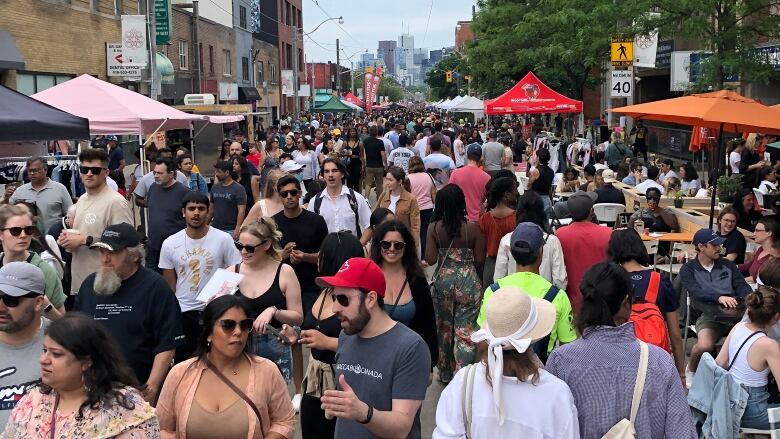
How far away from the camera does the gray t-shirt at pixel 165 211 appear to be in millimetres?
9039

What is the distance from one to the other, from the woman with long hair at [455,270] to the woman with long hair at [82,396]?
4.06 meters

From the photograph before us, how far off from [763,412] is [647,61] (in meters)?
20.1

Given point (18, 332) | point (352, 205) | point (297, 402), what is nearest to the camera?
point (18, 332)

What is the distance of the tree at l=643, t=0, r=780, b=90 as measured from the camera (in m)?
14.8

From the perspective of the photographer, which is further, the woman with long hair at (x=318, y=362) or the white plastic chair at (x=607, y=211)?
the white plastic chair at (x=607, y=211)

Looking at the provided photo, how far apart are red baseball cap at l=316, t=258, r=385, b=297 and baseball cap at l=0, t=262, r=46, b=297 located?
1336mm

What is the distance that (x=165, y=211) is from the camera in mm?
9156

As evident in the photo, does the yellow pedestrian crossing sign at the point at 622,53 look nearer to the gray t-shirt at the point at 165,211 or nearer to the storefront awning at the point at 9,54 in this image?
the storefront awning at the point at 9,54

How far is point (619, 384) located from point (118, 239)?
9.15 feet

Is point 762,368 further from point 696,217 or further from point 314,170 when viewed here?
point 314,170

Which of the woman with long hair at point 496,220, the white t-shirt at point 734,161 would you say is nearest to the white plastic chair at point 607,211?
the woman with long hair at point 496,220

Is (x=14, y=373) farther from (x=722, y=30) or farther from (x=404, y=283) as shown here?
(x=722, y=30)

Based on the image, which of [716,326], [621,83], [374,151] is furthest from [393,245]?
[621,83]

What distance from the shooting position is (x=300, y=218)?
7.89 m
